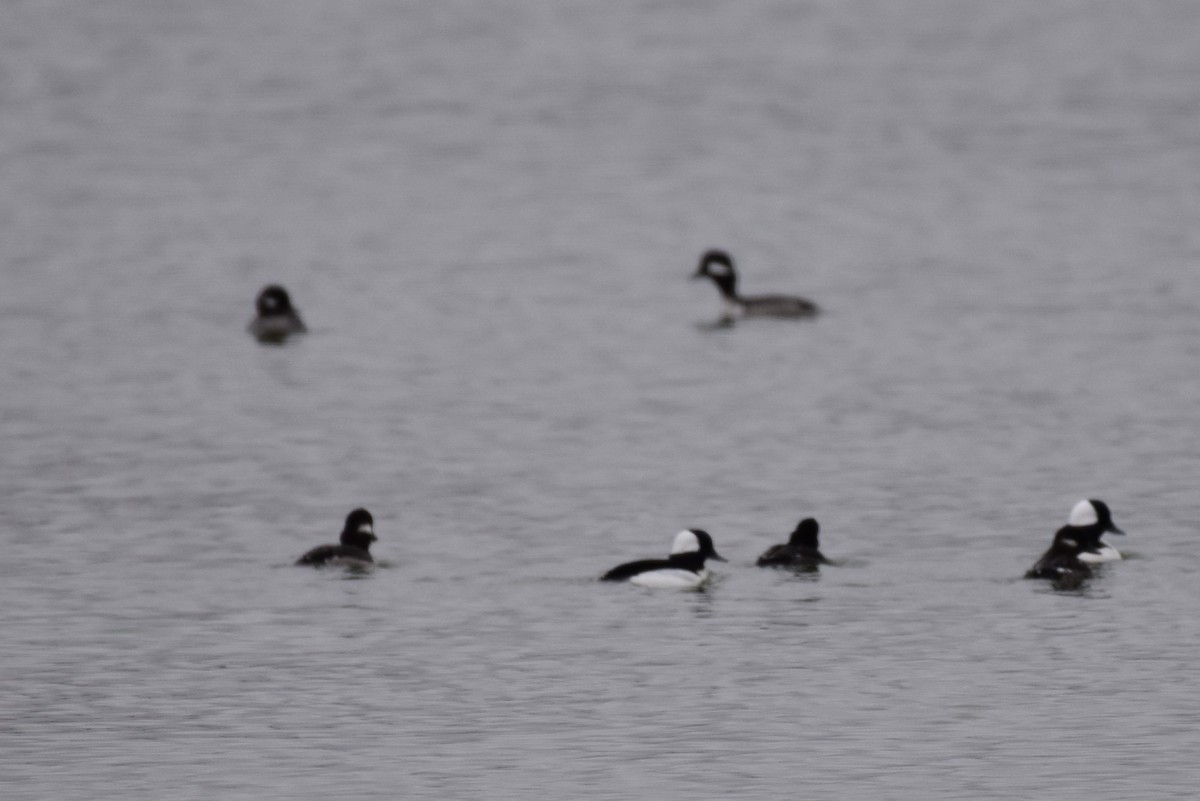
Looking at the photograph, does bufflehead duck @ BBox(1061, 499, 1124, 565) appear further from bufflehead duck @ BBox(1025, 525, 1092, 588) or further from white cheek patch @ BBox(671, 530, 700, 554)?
white cheek patch @ BBox(671, 530, 700, 554)

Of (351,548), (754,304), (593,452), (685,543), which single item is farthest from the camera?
(754,304)

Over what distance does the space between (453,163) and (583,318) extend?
27394mm

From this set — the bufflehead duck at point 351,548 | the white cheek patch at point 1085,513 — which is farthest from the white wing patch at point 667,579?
the white cheek patch at point 1085,513

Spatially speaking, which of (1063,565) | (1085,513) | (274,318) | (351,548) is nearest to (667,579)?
(351,548)

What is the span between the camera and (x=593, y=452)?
29344 mm

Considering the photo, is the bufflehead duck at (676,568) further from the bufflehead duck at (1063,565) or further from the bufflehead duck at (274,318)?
the bufflehead duck at (274,318)

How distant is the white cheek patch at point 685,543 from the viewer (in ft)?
71.1

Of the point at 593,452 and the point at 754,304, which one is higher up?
the point at 754,304

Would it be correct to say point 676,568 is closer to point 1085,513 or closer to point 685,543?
point 685,543

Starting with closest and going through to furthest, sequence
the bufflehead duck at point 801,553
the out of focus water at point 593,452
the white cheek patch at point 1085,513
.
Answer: the out of focus water at point 593,452, the bufflehead duck at point 801,553, the white cheek patch at point 1085,513

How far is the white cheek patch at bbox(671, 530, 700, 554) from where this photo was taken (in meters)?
21.7

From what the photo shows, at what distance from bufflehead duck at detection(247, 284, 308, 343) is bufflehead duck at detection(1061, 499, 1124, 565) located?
1836 cm

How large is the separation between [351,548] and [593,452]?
7125 millimetres

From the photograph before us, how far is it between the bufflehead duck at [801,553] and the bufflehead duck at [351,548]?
348 cm
